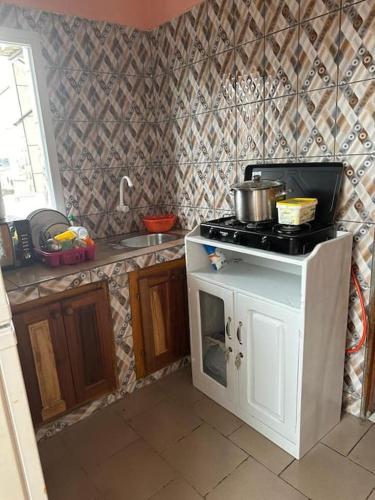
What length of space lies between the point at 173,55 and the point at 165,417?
221 centimetres

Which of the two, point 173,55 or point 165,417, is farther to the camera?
point 173,55

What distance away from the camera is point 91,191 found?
90.8 inches

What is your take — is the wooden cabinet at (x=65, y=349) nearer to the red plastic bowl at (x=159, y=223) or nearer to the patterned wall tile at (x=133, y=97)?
the red plastic bowl at (x=159, y=223)

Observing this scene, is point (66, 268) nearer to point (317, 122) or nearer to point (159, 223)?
point (159, 223)

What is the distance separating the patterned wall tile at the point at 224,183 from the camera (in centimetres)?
209

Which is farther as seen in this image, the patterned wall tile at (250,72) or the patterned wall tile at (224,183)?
the patterned wall tile at (224,183)

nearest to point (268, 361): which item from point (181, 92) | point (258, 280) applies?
point (258, 280)

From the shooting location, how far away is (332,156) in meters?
1.63

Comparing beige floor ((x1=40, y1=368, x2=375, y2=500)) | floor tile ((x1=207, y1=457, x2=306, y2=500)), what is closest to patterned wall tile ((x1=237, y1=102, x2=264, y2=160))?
beige floor ((x1=40, y1=368, x2=375, y2=500))

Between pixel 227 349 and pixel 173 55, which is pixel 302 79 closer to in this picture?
pixel 173 55

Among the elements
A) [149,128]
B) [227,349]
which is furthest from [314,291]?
[149,128]

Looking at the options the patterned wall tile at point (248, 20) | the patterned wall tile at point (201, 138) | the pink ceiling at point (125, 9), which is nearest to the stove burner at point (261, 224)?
the patterned wall tile at point (201, 138)

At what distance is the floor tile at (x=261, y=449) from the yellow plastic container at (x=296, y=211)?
3.41 feet

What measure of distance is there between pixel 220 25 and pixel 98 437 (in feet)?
7.51
